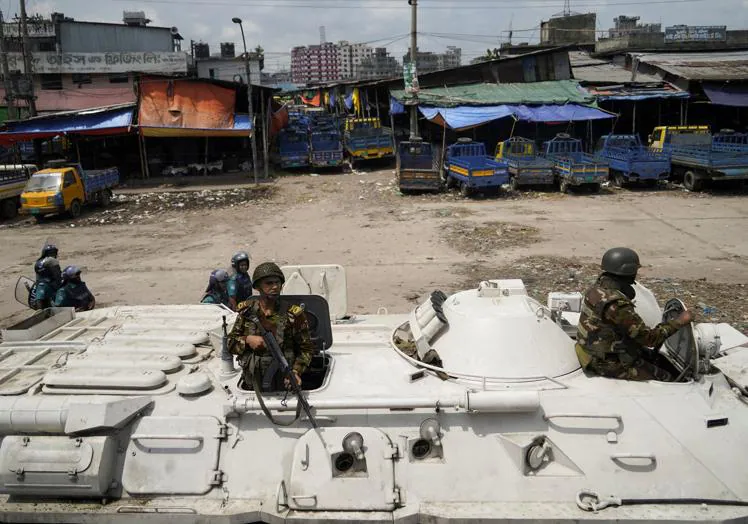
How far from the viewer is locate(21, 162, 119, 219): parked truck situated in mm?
17359

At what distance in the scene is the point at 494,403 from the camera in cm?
358

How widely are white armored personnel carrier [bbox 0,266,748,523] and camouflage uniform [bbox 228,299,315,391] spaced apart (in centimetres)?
17

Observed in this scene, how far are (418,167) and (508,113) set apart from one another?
5402mm

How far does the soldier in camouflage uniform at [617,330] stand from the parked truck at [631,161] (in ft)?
56.0

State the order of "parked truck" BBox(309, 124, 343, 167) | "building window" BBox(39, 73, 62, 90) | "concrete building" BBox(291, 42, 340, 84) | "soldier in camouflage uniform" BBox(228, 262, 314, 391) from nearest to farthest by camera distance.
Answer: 1. "soldier in camouflage uniform" BBox(228, 262, 314, 391)
2. "parked truck" BBox(309, 124, 343, 167)
3. "building window" BBox(39, 73, 62, 90)
4. "concrete building" BBox(291, 42, 340, 84)

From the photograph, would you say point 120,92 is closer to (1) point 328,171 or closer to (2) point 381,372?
(1) point 328,171

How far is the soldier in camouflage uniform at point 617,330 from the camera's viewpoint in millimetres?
3904

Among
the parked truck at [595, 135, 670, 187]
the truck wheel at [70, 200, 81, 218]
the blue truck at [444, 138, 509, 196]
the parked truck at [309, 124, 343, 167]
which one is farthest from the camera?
the parked truck at [309, 124, 343, 167]

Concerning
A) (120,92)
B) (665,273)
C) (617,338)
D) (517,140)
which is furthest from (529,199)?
(120,92)

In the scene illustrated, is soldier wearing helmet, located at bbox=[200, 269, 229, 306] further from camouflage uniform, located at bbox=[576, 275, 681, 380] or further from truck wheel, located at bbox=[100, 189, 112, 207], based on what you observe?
truck wheel, located at bbox=[100, 189, 112, 207]

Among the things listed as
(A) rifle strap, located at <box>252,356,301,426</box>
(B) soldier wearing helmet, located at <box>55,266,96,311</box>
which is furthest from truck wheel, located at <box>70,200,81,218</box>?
(A) rifle strap, located at <box>252,356,301,426</box>

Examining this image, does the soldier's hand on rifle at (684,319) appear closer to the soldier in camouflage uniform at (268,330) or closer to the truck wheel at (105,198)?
the soldier in camouflage uniform at (268,330)

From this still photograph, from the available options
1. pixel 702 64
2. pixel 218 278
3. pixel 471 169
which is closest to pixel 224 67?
pixel 702 64

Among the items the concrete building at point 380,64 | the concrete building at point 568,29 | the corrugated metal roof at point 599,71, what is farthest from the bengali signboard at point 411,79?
the concrete building at point 380,64
